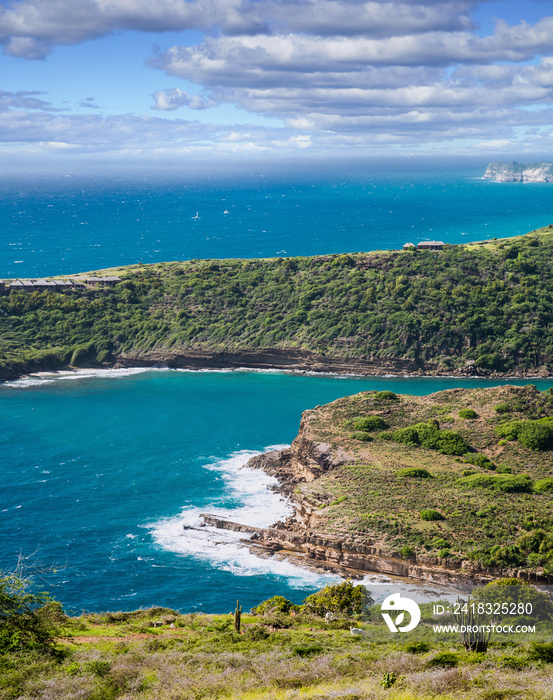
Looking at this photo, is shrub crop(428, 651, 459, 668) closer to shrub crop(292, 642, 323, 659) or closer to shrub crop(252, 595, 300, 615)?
shrub crop(292, 642, 323, 659)

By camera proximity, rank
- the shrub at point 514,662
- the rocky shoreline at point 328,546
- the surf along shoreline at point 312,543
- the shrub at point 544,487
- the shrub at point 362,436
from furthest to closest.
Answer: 1. the shrub at point 362,436
2. the shrub at point 544,487
3. the surf along shoreline at point 312,543
4. the rocky shoreline at point 328,546
5. the shrub at point 514,662

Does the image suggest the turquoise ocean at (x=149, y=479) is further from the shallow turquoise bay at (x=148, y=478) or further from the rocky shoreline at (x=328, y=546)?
the rocky shoreline at (x=328, y=546)

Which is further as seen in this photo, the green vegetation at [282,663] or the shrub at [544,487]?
the shrub at [544,487]

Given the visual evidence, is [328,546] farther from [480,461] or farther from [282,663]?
[282,663]

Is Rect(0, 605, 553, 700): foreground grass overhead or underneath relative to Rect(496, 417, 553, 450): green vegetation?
underneath

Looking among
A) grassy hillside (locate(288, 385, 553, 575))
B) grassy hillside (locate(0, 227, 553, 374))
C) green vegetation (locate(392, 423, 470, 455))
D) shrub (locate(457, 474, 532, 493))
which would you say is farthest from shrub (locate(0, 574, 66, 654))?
grassy hillside (locate(0, 227, 553, 374))

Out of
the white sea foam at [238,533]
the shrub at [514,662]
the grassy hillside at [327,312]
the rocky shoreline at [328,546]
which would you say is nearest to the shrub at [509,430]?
the rocky shoreline at [328,546]
